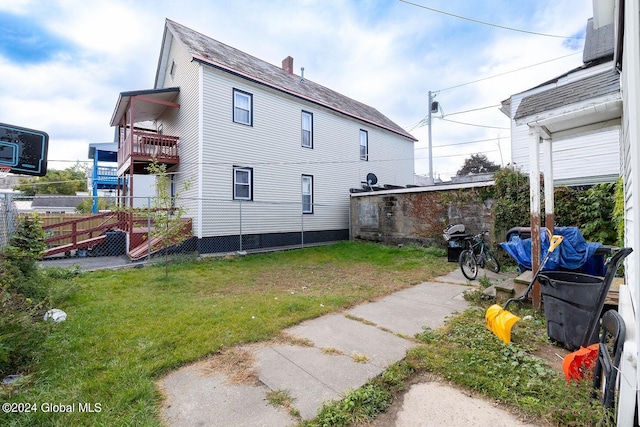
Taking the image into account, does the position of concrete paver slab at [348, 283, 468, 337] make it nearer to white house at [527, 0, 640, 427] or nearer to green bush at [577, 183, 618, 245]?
white house at [527, 0, 640, 427]

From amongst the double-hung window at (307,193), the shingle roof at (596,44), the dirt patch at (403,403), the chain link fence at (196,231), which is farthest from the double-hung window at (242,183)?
the shingle roof at (596,44)

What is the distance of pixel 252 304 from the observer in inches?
178

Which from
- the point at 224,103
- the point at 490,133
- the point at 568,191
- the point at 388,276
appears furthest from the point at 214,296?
the point at 490,133

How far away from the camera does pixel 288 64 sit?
15367 millimetres

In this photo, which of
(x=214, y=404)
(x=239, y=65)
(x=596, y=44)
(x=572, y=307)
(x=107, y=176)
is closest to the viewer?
(x=214, y=404)

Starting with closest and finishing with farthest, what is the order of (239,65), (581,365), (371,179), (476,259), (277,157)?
(581,365)
(476,259)
(239,65)
(277,157)
(371,179)

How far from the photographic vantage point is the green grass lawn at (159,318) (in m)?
2.17

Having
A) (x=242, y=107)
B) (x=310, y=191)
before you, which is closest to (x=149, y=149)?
(x=242, y=107)

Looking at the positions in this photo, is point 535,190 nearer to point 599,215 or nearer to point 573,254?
point 573,254

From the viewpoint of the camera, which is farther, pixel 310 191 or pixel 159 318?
pixel 310 191

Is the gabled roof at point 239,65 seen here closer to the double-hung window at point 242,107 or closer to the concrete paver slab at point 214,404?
the double-hung window at point 242,107

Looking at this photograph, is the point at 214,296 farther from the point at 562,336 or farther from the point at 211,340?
the point at 562,336

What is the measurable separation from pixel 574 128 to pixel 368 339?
4234 mm

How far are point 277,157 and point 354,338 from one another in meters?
9.26
